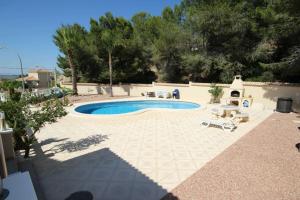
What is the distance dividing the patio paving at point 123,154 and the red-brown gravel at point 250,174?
0.30 meters

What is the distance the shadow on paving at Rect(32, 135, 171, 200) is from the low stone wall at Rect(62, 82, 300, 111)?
1212 centimetres

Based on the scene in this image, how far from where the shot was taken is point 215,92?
570 inches

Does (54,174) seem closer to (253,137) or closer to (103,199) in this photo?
(103,199)

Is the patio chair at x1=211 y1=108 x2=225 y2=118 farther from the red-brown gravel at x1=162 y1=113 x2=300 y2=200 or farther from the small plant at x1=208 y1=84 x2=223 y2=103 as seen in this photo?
the small plant at x1=208 y1=84 x2=223 y2=103

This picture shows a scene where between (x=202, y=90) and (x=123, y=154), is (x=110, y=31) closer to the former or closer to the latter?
(x=202, y=90)

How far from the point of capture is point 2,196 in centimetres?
165

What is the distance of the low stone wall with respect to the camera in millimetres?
12055

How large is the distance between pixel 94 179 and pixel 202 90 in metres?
13.7

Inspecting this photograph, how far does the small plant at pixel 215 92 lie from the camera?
14.5 metres

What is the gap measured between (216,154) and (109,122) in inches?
211

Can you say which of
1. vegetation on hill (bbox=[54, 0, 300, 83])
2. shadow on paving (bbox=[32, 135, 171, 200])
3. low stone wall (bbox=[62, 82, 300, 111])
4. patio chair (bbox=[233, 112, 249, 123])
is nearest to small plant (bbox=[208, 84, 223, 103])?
low stone wall (bbox=[62, 82, 300, 111])

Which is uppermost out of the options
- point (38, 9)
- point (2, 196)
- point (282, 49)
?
point (38, 9)

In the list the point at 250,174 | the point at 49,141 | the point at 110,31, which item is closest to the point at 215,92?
the point at 250,174

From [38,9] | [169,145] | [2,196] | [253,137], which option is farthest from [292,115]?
[38,9]
